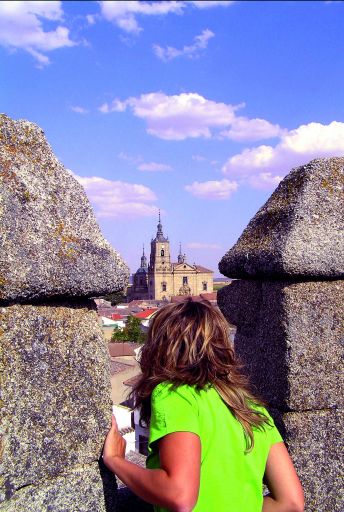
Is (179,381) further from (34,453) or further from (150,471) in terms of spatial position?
(34,453)

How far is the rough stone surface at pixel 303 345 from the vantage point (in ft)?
10.6

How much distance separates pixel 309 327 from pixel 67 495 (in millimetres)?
1627

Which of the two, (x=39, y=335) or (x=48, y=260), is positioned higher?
(x=48, y=260)

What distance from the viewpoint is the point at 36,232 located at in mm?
2312

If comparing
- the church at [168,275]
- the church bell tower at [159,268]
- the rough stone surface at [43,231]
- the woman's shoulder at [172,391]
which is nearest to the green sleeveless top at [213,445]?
the woman's shoulder at [172,391]

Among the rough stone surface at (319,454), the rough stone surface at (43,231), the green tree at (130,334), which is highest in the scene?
the rough stone surface at (43,231)

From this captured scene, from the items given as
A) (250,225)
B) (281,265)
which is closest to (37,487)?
(281,265)

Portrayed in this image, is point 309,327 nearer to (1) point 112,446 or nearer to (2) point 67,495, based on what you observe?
(1) point 112,446

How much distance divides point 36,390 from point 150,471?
1.88 ft

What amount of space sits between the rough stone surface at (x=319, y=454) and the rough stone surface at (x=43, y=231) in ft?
4.66

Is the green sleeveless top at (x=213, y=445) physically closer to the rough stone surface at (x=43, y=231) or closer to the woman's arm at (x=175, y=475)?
the woman's arm at (x=175, y=475)

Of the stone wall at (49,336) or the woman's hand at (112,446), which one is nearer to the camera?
the stone wall at (49,336)

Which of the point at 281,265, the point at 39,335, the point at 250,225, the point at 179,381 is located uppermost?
the point at 250,225

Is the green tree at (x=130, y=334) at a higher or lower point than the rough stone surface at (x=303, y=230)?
lower
